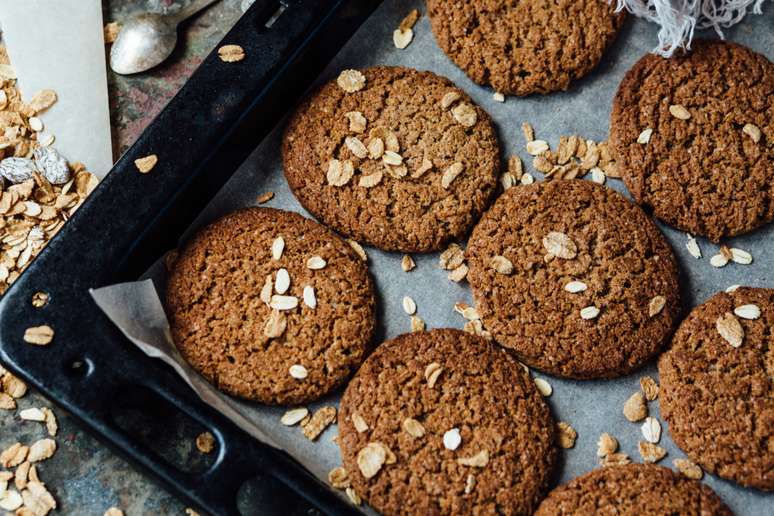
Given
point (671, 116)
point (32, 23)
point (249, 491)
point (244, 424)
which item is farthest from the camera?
point (32, 23)

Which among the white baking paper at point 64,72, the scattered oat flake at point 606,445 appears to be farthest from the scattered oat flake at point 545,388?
the white baking paper at point 64,72

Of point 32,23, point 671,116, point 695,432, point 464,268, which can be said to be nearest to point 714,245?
point 671,116

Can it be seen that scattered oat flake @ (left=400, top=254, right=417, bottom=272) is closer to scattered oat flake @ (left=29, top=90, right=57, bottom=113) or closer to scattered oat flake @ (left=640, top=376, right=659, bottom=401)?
scattered oat flake @ (left=640, top=376, right=659, bottom=401)

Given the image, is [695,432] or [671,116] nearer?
[695,432]

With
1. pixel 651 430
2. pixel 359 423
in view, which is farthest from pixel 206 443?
pixel 651 430

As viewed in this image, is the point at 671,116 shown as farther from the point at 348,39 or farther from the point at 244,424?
the point at 244,424
